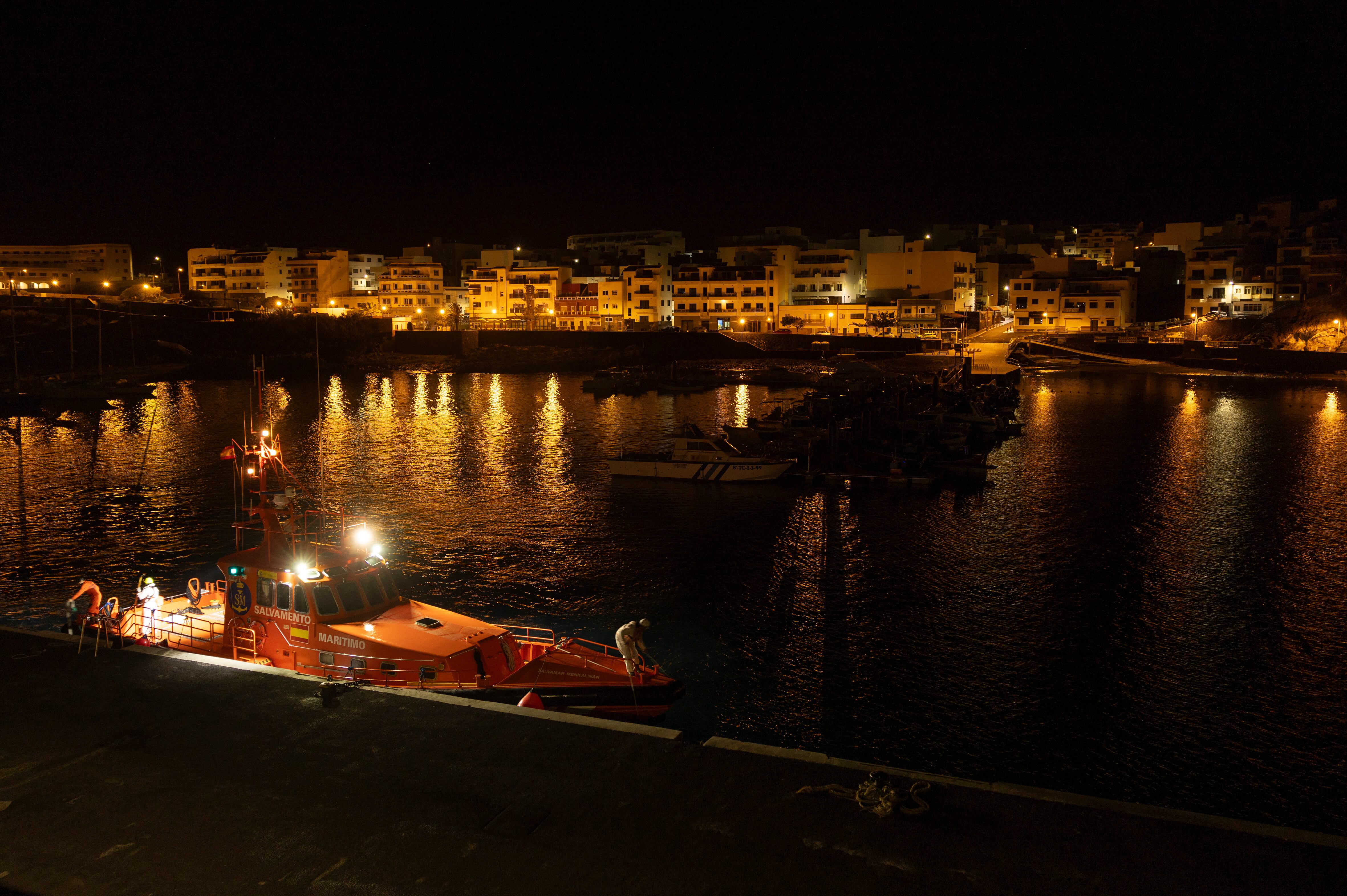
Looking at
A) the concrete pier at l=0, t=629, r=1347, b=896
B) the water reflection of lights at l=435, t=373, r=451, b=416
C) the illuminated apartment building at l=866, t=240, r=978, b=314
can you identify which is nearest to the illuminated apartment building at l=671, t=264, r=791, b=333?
the illuminated apartment building at l=866, t=240, r=978, b=314

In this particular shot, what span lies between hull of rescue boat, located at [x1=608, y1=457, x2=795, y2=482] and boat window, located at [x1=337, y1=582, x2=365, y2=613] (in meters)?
19.1

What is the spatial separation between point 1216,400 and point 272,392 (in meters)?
60.5

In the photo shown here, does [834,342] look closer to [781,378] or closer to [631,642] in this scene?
[781,378]

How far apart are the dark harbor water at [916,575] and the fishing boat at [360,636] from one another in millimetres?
2385

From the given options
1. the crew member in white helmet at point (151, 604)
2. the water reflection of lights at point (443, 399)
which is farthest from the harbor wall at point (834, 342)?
the crew member in white helmet at point (151, 604)

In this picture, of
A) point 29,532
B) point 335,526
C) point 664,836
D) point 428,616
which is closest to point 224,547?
point 29,532

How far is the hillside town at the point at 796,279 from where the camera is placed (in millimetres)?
76875

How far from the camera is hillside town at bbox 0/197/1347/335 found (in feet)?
252

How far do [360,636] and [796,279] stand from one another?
257 ft

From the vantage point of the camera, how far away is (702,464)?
1150 inches

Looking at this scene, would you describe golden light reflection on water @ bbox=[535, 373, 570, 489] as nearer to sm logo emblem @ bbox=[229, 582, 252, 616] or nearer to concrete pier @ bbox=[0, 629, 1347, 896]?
sm logo emblem @ bbox=[229, 582, 252, 616]

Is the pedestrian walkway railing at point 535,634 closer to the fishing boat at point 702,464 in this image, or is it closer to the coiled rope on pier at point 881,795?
the coiled rope on pier at point 881,795

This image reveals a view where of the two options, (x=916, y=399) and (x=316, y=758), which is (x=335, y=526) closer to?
(x=316, y=758)

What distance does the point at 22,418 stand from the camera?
149 ft
